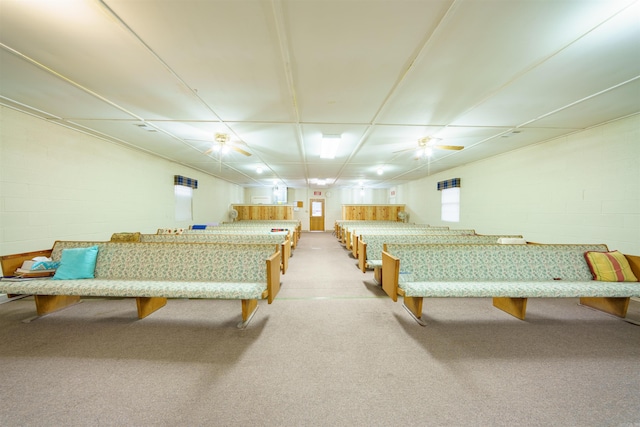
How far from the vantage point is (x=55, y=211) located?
11.6ft

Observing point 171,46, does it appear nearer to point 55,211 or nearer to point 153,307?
point 153,307

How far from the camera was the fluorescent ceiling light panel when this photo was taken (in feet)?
13.5

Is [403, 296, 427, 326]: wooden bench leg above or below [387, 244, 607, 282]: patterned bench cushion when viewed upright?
below

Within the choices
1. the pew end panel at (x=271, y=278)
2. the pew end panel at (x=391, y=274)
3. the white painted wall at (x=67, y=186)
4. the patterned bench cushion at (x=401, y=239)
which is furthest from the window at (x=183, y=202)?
the pew end panel at (x=391, y=274)

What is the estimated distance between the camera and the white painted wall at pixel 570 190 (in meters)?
3.14

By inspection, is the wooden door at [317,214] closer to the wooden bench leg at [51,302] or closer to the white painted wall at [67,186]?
the white painted wall at [67,186]

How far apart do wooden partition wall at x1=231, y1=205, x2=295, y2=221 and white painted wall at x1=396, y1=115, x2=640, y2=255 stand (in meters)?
7.95

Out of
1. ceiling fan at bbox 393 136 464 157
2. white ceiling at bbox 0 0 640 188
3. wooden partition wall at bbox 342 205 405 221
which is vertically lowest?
wooden partition wall at bbox 342 205 405 221

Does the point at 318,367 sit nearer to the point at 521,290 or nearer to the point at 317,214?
the point at 521,290

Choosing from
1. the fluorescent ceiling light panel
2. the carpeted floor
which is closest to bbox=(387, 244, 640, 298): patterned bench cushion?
the carpeted floor

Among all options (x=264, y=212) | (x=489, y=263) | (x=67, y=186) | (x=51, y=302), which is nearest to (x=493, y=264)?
(x=489, y=263)

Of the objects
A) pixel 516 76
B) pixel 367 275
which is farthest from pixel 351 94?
pixel 367 275

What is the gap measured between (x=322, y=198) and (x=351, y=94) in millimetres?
9907

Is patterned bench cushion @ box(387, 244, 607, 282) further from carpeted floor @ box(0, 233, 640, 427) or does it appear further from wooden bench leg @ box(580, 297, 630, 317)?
carpeted floor @ box(0, 233, 640, 427)
